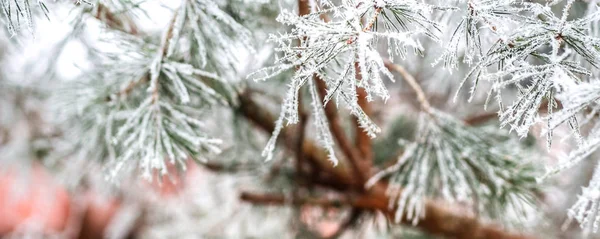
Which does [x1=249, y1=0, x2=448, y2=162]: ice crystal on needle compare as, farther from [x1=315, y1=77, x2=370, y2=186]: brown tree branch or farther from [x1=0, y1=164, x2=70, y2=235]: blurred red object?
[x1=0, y1=164, x2=70, y2=235]: blurred red object

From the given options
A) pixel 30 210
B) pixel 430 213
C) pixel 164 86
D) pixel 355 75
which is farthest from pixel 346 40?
pixel 30 210

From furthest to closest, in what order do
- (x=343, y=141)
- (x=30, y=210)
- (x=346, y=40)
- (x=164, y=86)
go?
(x=30, y=210) → (x=343, y=141) → (x=164, y=86) → (x=346, y=40)

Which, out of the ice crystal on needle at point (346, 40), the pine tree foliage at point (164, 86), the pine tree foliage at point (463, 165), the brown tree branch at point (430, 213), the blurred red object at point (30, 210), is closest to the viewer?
the ice crystal on needle at point (346, 40)

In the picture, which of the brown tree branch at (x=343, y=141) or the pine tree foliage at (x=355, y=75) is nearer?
the pine tree foliage at (x=355, y=75)

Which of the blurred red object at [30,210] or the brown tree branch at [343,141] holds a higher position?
the brown tree branch at [343,141]

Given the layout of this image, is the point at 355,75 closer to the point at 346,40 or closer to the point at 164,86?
the point at 346,40

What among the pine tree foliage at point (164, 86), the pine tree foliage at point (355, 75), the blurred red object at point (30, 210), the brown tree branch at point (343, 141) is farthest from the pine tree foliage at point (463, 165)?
the blurred red object at point (30, 210)

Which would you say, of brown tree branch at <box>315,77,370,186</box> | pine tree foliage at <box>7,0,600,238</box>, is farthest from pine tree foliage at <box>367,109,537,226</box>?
brown tree branch at <box>315,77,370,186</box>

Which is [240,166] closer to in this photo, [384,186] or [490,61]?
[384,186]

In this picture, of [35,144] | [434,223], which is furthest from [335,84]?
[35,144]

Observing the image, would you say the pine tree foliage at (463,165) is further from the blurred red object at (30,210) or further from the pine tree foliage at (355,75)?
the blurred red object at (30,210)

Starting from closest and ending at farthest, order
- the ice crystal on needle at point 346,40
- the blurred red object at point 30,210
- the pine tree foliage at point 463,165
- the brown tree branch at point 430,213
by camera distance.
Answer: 1. the ice crystal on needle at point 346,40
2. the pine tree foliage at point 463,165
3. the brown tree branch at point 430,213
4. the blurred red object at point 30,210

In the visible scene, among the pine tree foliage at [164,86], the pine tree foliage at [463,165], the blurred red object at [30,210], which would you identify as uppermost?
the pine tree foliage at [463,165]
